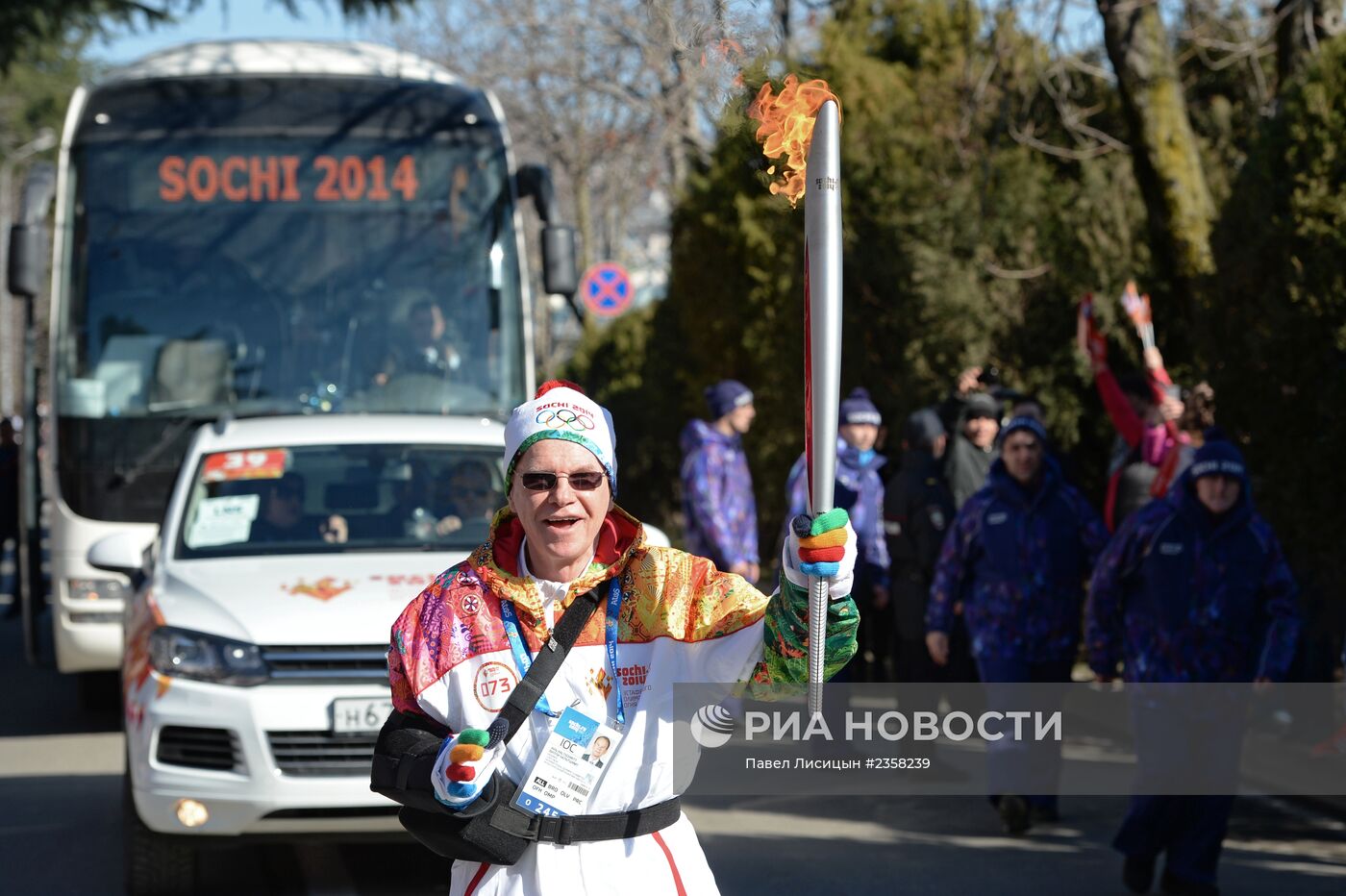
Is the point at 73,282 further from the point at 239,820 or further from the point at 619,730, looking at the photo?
the point at 619,730

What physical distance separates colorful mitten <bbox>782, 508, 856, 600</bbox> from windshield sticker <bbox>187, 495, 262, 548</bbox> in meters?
4.99

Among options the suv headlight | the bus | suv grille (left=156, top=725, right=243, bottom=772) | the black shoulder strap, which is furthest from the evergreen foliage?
suv grille (left=156, top=725, right=243, bottom=772)

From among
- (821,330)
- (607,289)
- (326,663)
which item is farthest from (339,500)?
(607,289)

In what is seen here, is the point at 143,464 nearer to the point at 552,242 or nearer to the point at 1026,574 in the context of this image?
the point at 552,242

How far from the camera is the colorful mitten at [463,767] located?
119 inches

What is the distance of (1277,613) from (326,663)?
3303mm

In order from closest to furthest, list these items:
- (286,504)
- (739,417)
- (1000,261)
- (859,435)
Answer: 1. (286,504)
2. (859,435)
3. (739,417)
4. (1000,261)

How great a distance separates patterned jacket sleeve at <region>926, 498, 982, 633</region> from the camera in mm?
7926

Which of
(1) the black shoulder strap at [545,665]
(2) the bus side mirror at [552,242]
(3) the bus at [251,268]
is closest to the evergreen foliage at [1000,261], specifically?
(1) the black shoulder strap at [545,665]

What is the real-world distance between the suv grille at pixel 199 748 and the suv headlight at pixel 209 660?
0.18 m

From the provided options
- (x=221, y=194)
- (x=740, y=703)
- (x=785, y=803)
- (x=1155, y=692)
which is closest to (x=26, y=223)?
(x=221, y=194)

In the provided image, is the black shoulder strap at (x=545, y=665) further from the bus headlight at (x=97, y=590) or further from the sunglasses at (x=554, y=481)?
the bus headlight at (x=97, y=590)

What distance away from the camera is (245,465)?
798cm

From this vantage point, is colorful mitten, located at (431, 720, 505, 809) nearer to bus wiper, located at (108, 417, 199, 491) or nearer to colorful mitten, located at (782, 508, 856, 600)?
colorful mitten, located at (782, 508, 856, 600)
